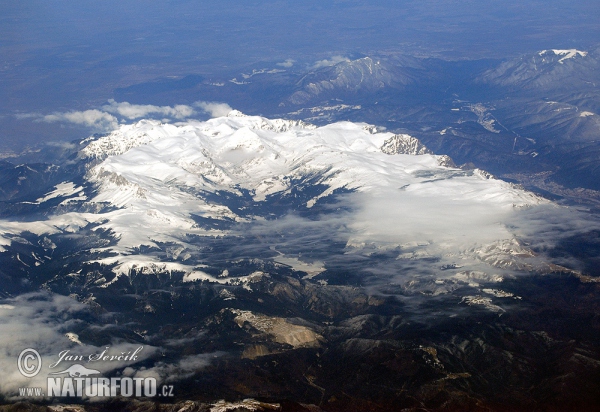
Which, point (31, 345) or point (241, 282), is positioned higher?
point (31, 345)

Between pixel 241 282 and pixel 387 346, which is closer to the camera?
pixel 387 346

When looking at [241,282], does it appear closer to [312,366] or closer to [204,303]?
[204,303]

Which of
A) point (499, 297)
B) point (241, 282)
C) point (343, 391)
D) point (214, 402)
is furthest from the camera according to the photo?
point (241, 282)

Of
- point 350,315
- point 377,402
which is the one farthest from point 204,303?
point 377,402

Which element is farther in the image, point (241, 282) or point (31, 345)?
point (241, 282)

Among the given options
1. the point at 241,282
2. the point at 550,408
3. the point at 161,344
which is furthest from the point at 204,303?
the point at 550,408

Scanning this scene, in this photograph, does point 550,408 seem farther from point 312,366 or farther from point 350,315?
point 350,315

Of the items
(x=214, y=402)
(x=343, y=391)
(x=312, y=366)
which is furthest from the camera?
(x=312, y=366)

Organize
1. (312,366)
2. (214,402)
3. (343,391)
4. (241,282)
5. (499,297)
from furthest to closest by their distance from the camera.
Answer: (241,282), (499,297), (312,366), (343,391), (214,402)

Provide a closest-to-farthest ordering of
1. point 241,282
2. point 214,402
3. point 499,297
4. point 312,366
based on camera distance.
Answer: point 214,402 → point 312,366 → point 499,297 → point 241,282
